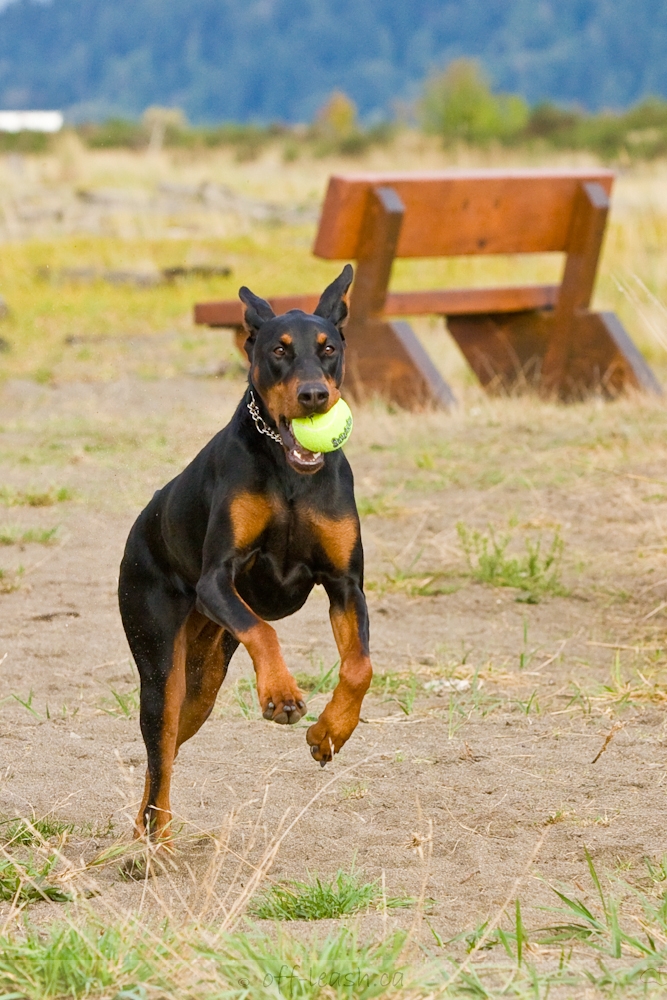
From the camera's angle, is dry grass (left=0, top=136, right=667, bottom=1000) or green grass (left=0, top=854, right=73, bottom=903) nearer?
dry grass (left=0, top=136, right=667, bottom=1000)

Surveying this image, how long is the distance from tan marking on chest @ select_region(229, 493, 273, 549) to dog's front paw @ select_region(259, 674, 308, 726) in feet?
1.43

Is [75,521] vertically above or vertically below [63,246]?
below

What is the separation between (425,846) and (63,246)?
15.1 m

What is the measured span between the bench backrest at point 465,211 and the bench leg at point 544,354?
57 centimetres

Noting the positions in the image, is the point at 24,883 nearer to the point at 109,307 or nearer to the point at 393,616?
the point at 393,616

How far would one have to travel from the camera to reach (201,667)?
387 cm

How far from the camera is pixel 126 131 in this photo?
145 ft

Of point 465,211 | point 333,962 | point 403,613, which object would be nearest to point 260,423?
point 333,962

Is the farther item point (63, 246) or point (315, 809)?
point (63, 246)

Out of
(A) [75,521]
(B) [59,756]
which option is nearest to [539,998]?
(B) [59,756]

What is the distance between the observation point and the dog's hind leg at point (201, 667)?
3791mm

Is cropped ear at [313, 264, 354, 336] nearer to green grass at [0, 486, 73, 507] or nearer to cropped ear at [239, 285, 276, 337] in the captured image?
cropped ear at [239, 285, 276, 337]

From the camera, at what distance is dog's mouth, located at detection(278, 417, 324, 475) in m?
3.34

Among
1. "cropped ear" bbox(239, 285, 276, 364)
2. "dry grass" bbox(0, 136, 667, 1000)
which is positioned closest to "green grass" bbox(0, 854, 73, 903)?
"dry grass" bbox(0, 136, 667, 1000)
